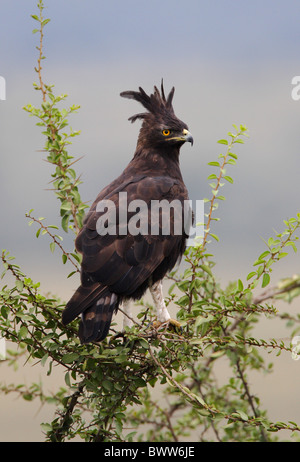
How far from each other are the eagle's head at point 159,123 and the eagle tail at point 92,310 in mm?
1911

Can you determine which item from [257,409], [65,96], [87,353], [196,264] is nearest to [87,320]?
[87,353]

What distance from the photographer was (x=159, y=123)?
20.9 feet

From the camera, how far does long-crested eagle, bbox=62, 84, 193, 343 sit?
4.85 m

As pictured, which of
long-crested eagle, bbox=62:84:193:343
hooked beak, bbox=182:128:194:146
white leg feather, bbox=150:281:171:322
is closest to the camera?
long-crested eagle, bbox=62:84:193:343

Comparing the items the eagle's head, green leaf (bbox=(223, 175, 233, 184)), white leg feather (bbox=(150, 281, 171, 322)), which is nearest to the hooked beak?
the eagle's head

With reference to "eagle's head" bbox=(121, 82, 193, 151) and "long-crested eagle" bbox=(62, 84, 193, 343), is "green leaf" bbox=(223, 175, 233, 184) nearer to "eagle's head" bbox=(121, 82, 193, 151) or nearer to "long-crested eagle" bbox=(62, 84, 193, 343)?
"long-crested eagle" bbox=(62, 84, 193, 343)

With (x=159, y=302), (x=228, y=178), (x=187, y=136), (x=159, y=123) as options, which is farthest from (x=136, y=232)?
(x=159, y=123)

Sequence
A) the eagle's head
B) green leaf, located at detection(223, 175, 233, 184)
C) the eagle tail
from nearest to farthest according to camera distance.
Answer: the eagle tail → green leaf, located at detection(223, 175, 233, 184) → the eagle's head

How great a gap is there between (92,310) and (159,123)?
232 cm

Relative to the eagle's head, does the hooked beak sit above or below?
below

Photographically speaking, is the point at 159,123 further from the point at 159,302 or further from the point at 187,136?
the point at 159,302

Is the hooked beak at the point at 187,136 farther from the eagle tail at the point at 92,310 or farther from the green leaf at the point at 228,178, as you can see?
the eagle tail at the point at 92,310

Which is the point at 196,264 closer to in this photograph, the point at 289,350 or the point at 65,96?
the point at 289,350

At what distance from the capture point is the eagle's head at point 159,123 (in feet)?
20.7
